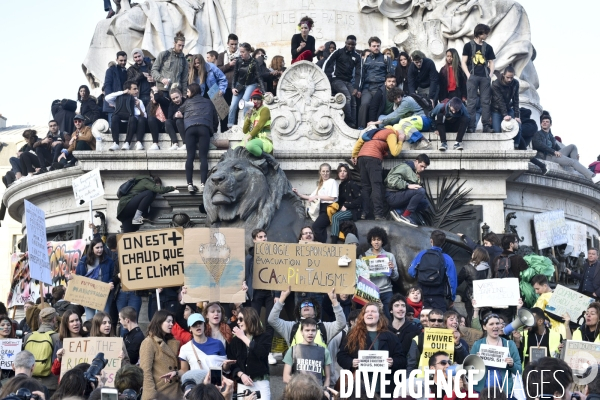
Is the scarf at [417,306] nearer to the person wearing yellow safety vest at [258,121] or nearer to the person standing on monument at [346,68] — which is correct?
the person wearing yellow safety vest at [258,121]

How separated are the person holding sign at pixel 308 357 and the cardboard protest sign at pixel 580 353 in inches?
106

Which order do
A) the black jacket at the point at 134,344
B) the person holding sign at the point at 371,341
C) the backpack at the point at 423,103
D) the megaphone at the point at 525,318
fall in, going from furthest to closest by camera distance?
the backpack at the point at 423,103
the black jacket at the point at 134,344
the megaphone at the point at 525,318
the person holding sign at the point at 371,341

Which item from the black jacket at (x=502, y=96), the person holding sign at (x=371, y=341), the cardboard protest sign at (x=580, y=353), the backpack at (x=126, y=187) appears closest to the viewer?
the person holding sign at (x=371, y=341)

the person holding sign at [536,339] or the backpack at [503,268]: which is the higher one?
the backpack at [503,268]

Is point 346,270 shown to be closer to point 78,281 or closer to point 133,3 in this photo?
point 78,281

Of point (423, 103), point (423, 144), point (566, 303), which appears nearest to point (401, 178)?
point (423, 144)

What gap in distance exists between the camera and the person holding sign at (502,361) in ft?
50.1

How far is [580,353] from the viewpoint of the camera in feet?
52.3

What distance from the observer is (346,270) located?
18.2 metres

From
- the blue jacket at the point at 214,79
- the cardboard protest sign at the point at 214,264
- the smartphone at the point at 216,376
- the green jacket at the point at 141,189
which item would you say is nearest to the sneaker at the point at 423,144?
the blue jacket at the point at 214,79

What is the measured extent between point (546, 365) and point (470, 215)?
12290 mm

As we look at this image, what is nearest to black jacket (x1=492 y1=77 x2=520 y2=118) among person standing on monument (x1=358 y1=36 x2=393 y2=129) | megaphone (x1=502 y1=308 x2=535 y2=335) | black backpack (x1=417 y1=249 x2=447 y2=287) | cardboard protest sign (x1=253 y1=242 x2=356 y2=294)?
person standing on monument (x1=358 y1=36 x2=393 y2=129)

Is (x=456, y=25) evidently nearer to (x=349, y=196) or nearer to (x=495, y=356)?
(x=349, y=196)

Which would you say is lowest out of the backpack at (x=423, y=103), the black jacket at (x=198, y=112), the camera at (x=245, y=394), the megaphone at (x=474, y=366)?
the camera at (x=245, y=394)
